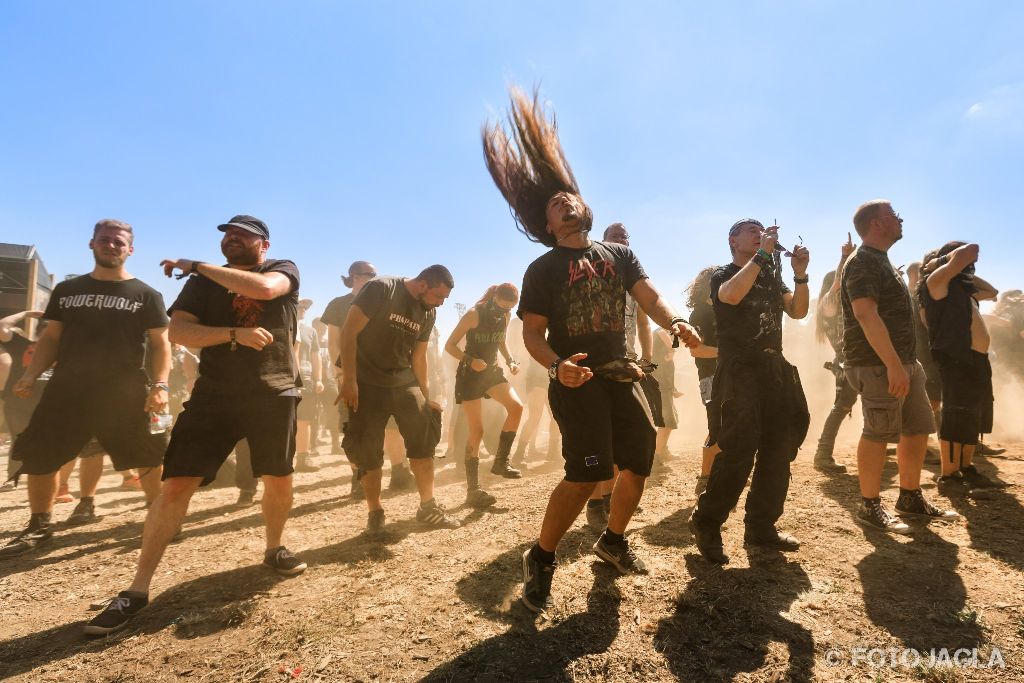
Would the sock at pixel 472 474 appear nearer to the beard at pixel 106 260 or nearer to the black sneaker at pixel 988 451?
the beard at pixel 106 260

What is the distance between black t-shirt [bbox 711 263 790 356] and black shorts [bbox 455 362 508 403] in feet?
9.84

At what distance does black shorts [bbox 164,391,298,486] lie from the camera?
3109 millimetres

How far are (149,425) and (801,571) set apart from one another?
200 inches

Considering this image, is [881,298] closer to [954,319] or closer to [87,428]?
[954,319]

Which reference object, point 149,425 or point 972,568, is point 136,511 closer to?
point 149,425

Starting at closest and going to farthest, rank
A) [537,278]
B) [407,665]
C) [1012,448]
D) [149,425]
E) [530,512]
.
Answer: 1. [407,665]
2. [537,278]
3. [149,425]
4. [530,512]
5. [1012,448]

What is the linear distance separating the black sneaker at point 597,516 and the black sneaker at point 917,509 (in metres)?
2.28

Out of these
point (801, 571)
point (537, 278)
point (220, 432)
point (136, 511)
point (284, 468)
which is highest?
point (537, 278)

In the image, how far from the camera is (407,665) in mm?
2258

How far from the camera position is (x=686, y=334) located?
8.65 ft

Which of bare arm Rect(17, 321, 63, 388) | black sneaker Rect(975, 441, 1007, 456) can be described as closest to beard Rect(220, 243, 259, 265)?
bare arm Rect(17, 321, 63, 388)

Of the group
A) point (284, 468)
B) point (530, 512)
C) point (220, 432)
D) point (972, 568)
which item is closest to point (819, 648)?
point (972, 568)

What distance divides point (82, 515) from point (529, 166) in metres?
5.58

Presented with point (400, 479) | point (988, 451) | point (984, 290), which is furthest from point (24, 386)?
point (988, 451)
